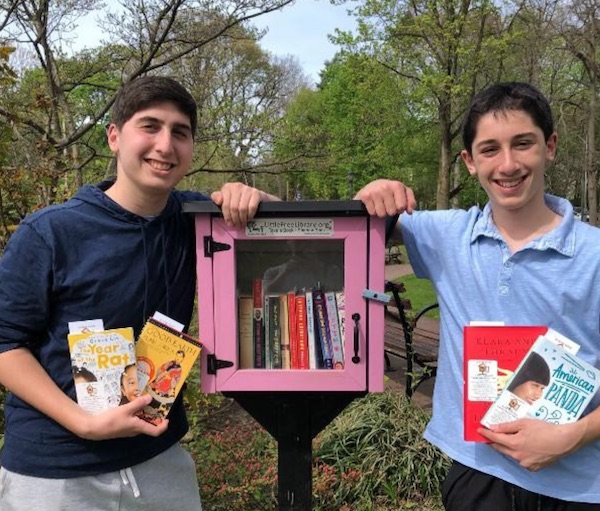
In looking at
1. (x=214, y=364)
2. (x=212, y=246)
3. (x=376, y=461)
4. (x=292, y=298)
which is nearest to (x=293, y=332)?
(x=292, y=298)

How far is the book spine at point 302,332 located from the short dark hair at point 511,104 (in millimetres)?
732

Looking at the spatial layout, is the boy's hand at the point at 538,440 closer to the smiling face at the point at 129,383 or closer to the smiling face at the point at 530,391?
the smiling face at the point at 530,391

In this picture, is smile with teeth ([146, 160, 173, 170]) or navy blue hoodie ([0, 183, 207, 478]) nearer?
navy blue hoodie ([0, 183, 207, 478])

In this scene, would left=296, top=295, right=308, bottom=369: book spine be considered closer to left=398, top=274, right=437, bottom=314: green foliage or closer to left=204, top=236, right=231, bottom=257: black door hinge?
left=204, top=236, right=231, bottom=257: black door hinge

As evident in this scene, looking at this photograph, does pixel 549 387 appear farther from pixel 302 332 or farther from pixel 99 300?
pixel 99 300

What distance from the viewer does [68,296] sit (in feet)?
5.15

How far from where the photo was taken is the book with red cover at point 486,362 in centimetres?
148

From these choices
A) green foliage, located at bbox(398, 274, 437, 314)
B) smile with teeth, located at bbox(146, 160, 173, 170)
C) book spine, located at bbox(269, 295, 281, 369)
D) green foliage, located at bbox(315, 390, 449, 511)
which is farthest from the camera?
green foliage, located at bbox(398, 274, 437, 314)

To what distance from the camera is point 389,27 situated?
14695 millimetres

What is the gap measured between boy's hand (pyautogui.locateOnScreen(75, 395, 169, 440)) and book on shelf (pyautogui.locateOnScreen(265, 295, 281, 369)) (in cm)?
46

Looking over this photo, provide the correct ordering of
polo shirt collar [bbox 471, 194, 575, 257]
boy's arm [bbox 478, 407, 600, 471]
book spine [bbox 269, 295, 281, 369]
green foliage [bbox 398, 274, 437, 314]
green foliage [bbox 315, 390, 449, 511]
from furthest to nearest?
green foliage [bbox 398, 274, 437, 314]
green foliage [bbox 315, 390, 449, 511]
book spine [bbox 269, 295, 281, 369]
polo shirt collar [bbox 471, 194, 575, 257]
boy's arm [bbox 478, 407, 600, 471]

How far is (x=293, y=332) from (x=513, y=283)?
71 centimetres

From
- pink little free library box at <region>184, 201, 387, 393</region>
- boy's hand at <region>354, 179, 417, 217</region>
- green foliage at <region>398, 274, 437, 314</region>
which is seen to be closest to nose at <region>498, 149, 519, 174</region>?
boy's hand at <region>354, 179, 417, 217</region>

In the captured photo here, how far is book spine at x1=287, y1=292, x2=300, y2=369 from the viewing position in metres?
1.86
